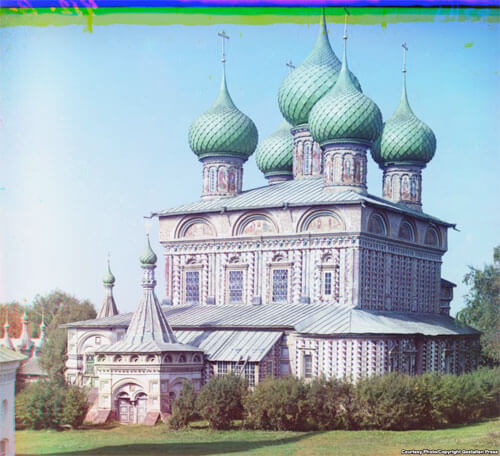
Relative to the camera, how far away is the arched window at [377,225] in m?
27.9

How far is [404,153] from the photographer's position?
104 feet

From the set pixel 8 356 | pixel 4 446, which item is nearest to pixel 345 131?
pixel 8 356

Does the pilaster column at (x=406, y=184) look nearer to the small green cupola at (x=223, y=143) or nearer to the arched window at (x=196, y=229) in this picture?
the small green cupola at (x=223, y=143)

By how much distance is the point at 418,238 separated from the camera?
100 feet

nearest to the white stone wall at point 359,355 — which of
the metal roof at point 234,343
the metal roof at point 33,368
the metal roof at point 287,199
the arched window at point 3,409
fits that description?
the metal roof at point 234,343

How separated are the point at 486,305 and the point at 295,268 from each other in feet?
19.1

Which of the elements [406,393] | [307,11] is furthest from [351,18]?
[406,393]

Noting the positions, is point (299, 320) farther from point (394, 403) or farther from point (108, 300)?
point (108, 300)

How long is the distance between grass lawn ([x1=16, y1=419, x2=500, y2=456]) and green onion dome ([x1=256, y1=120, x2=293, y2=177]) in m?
12.2

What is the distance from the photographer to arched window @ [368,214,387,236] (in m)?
27.9

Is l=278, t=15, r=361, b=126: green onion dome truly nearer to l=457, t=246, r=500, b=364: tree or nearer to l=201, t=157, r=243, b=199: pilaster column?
l=201, t=157, r=243, b=199: pilaster column

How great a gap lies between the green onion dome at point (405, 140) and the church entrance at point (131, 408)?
12.4m

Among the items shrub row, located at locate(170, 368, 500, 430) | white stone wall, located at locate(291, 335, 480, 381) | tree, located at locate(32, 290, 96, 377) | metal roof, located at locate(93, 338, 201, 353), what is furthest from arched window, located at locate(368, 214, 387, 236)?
tree, located at locate(32, 290, 96, 377)

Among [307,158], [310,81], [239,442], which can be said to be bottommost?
[239,442]
